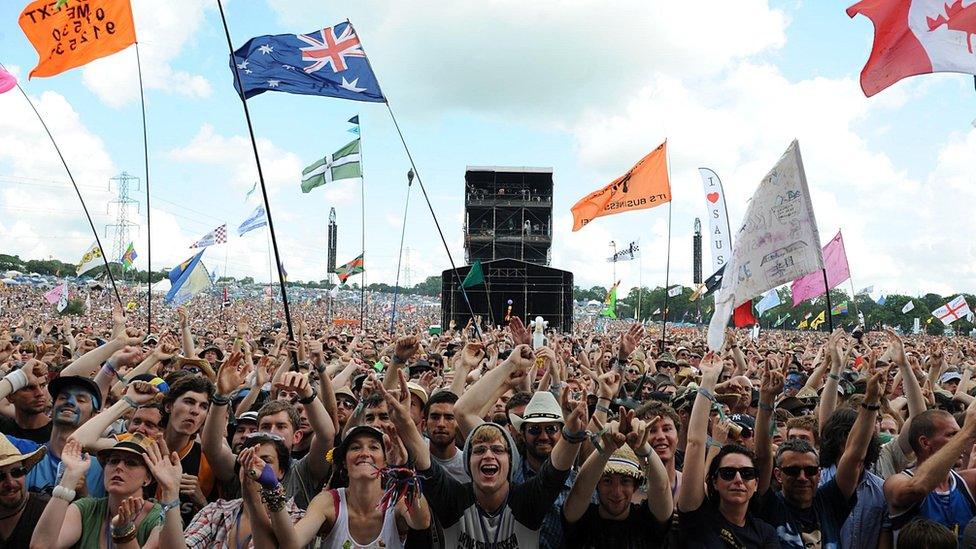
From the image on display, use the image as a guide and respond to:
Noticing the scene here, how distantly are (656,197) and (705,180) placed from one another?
3137 mm

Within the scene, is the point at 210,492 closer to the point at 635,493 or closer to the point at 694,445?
the point at 635,493

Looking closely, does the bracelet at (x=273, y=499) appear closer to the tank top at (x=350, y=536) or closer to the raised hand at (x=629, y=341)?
the tank top at (x=350, y=536)

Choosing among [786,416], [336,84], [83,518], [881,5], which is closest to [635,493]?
[786,416]

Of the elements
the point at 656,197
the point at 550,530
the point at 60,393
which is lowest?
the point at 550,530

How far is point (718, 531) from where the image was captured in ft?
10.4

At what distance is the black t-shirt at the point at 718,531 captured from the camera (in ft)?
10.2

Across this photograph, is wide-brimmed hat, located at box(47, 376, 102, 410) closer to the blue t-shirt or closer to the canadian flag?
the blue t-shirt

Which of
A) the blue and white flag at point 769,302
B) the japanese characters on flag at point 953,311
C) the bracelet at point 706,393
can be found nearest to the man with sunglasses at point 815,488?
the bracelet at point 706,393

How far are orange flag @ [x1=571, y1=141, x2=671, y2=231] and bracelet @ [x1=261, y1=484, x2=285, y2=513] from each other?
1035 cm

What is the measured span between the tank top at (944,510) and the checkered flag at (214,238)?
63.9ft

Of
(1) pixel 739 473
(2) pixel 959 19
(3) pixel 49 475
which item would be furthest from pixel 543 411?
(2) pixel 959 19

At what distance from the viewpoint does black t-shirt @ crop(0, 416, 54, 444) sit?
456 cm

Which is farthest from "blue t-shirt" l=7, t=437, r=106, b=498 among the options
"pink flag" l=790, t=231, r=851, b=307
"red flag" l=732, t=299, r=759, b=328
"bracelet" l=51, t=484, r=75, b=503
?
"pink flag" l=790, t=231, r=851, b=307

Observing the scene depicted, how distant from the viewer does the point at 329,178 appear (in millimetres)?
13672
